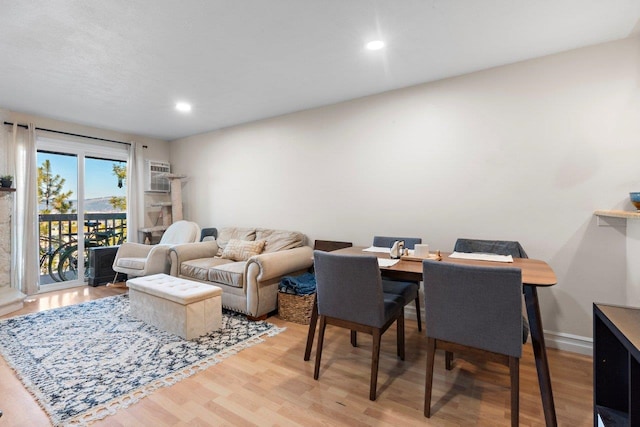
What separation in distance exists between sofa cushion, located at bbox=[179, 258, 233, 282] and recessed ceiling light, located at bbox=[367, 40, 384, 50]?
272 centimetres

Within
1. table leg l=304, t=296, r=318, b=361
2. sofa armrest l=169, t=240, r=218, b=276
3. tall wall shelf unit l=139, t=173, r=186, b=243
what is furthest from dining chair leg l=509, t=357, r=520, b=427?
tall wall shelf unit l=139, t=173, r=186, b=243

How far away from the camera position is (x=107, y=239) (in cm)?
480

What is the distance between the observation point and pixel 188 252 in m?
3.85

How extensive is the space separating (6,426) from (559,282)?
3.72 m

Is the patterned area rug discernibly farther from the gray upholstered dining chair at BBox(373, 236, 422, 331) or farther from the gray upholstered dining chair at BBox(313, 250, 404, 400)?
the gray upholstered dining chair at BBox(373, 236, 422, 331)

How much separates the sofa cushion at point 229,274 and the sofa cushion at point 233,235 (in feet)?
2.46

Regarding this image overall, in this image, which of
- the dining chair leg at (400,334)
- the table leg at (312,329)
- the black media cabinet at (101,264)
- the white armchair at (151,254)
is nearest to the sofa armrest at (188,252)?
the white armchair at (151,254)

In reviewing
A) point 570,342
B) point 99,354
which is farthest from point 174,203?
point 570,342

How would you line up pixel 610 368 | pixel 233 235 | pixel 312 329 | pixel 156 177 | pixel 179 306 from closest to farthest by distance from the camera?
1. pixel 610 368
2. pixel 312 329
3. pixel 179 306
4. pixel 233 235
5. pixel 156 177

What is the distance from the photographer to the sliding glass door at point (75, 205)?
4168 mm

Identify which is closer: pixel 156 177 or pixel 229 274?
pixel 229 274

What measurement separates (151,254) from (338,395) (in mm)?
2984

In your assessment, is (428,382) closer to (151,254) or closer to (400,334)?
(400,334)

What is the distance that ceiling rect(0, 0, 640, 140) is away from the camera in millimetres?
1852
